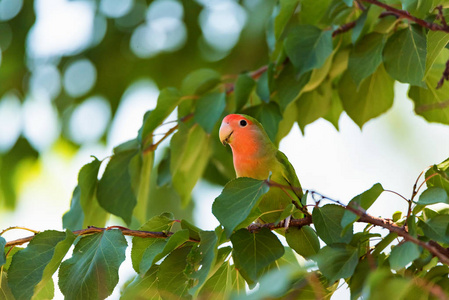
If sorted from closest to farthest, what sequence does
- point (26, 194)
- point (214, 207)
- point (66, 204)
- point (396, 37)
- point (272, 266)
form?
point (214, 207) < point (272, 266) < point (396, 37) < point (26, 194) < point (66, 204)

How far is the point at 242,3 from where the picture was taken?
5.25 m

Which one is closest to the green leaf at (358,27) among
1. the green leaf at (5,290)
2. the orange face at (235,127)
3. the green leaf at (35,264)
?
the orange face at (235,127)

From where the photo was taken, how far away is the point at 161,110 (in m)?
A: 2.83

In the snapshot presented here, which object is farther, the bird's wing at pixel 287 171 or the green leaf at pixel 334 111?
the green leaf at pixel 334 111

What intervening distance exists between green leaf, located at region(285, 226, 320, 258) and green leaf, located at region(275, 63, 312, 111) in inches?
27.8

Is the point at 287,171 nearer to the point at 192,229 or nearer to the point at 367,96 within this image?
the point at 367,96

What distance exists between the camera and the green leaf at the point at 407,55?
224cm

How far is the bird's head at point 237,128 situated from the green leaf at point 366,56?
646 mm

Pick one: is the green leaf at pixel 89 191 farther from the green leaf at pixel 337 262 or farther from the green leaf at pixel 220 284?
the green leaf at pixel 337 262

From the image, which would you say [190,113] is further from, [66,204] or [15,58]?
[66,204]

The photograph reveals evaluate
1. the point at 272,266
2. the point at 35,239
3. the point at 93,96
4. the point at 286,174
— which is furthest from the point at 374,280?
the point at 93,96

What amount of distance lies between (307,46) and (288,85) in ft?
0.75

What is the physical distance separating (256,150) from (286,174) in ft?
0.65

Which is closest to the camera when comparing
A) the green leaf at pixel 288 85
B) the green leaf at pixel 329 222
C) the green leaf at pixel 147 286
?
the green leaf at pixel 329 222
